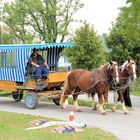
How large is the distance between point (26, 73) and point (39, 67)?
850 mm

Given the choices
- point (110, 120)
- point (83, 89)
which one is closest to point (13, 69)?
point (83, 89)

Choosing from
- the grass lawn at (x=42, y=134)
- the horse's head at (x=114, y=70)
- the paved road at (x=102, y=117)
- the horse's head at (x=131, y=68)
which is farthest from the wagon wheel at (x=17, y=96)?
the grass lawn at (x=42, y=134)

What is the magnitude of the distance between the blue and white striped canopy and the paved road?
1233mm

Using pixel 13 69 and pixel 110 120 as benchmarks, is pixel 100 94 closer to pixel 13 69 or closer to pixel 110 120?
pixel 110 120

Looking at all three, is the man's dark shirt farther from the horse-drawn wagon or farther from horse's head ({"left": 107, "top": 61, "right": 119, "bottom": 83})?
horse's head ({"left": 107, "top": 61, "right": 119, "bottom": 83})

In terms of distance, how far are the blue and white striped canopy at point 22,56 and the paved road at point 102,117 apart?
4.05 ft

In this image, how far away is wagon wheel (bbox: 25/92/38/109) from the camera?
16.9 metres

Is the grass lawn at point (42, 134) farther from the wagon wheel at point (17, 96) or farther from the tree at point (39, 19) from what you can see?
the tree at point (39, 19)

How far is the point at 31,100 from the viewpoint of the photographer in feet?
56.1

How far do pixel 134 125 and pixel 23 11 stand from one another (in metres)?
44.7

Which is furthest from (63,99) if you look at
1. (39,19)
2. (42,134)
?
(39,19)

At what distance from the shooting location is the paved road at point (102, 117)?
11.7m

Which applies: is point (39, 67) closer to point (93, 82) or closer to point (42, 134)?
point (93, 82)

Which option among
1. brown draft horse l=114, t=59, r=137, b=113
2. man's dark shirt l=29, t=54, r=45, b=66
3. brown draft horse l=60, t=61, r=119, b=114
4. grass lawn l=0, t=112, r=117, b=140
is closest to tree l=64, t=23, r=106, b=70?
man's dark shirt l=29, t=54, r=45, b=66
